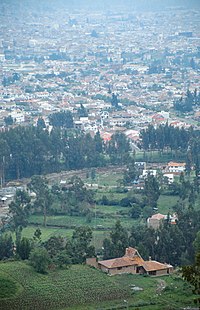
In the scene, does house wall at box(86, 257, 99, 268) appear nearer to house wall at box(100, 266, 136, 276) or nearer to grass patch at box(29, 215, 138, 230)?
house wall at box(100, 266, 136, 276)

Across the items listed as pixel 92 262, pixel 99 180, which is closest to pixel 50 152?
pixel 99 180

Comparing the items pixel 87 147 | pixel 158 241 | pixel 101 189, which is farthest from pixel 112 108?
pixel 158 241

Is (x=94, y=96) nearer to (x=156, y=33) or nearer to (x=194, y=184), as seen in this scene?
(x=194, y=184)

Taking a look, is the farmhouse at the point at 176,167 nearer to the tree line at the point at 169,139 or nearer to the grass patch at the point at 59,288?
the tree line at the point at 169,139

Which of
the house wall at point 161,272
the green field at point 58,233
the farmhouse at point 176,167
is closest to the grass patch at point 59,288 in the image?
the house wall at point 161,272

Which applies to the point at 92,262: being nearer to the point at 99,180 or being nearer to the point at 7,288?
the point at 7,288

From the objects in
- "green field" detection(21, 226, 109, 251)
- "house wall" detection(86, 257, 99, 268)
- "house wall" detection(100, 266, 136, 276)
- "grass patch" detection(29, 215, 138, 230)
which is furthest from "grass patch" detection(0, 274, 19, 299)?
"grass patch" detection(29, 215, 138, 230)
